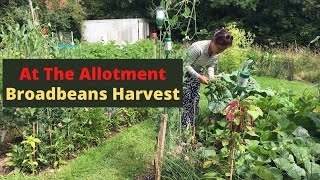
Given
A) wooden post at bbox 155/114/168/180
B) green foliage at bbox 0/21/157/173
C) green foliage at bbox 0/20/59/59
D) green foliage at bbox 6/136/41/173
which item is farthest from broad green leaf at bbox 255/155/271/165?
green foliage at bbox 0/20/59/59

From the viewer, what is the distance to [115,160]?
3.62 meters

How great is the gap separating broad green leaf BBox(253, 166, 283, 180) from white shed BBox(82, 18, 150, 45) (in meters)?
19.3

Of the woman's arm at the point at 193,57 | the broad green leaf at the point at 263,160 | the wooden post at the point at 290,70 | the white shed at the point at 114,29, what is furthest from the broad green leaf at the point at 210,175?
the white shed at the point at 114,29

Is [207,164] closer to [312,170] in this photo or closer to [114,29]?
[312,170]

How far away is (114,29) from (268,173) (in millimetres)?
20547

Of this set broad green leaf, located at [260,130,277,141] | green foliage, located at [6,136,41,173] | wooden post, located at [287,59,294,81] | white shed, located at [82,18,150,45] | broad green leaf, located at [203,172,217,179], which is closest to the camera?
broad green leaf, located at [203,172,217,179]

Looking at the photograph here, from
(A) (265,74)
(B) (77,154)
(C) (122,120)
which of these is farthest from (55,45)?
(A) (265,74)

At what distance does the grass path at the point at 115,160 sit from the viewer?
10.9 ft

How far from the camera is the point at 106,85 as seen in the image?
3164 millimetres

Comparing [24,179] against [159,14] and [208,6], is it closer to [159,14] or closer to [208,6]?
[159,14]

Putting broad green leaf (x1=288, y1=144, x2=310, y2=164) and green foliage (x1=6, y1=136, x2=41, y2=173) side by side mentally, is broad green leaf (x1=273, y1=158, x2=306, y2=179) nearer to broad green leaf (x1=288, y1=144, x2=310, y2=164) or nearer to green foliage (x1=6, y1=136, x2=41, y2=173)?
broad green leaf (x1=288, y1=144, x2=310, y2=164)

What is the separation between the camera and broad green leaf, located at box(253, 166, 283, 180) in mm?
2348

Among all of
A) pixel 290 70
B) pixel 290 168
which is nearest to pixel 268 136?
pixel 290 168

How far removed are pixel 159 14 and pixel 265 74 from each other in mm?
8489
